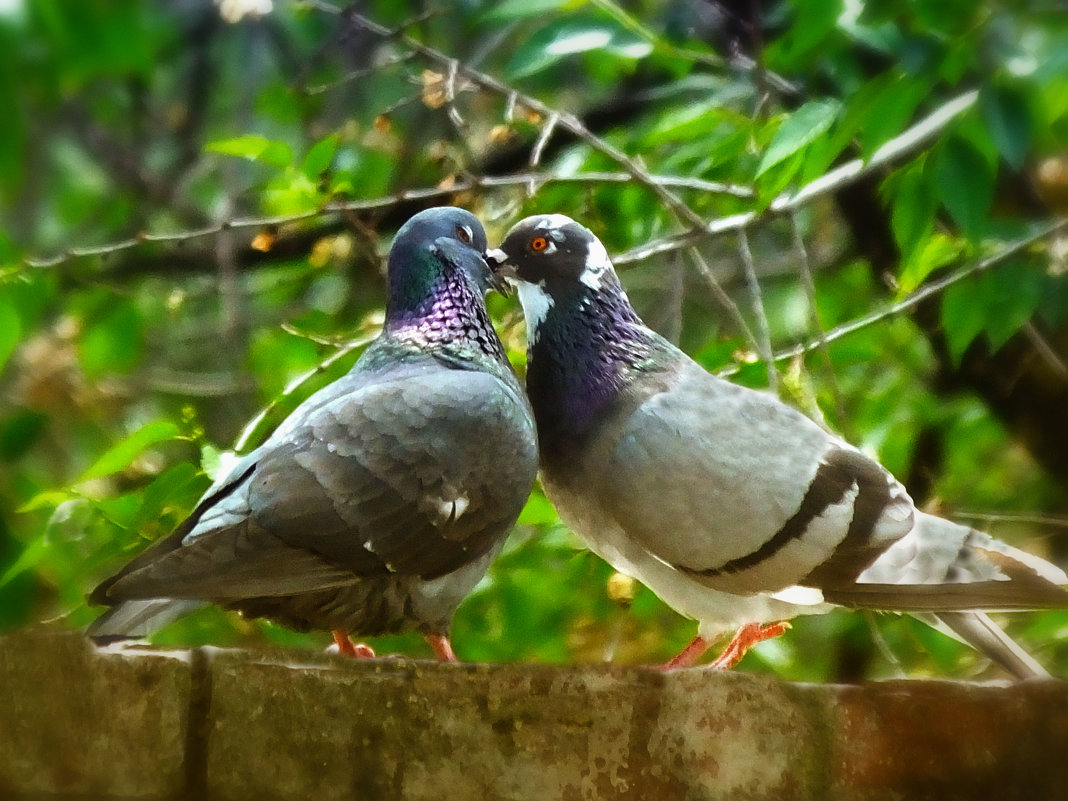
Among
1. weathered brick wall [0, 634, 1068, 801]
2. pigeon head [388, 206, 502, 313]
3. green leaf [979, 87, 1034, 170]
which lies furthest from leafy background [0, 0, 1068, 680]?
weathered brick wall [0, 634, 1068, 801]

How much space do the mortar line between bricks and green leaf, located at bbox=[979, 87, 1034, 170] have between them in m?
1.02

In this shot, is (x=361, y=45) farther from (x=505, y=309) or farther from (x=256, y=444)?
(x=256, y=444)

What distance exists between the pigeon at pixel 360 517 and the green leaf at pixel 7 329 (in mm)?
369

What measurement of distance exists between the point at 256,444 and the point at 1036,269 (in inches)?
49.9

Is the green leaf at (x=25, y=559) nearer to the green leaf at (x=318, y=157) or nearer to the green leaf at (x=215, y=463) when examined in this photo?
the green leaf at (x=215, y=463)

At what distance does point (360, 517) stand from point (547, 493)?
40 centimetres

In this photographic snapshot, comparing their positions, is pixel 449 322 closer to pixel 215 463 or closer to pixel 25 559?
pixel 215 463

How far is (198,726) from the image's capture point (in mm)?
1164

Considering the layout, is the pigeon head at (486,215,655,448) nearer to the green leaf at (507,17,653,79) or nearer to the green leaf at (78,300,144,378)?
the green leaf at (507,17,653,79)

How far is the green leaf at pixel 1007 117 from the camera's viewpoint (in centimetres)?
112

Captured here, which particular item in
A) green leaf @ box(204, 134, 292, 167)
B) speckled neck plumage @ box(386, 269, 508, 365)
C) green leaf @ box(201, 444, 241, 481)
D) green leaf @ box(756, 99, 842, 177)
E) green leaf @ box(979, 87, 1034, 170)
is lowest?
green leaf @ box(201, 444, 241, 481)

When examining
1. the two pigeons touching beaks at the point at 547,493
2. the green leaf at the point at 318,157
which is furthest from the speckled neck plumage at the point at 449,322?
the green leaf at the point at 318,157

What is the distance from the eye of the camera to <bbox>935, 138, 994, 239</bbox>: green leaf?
124cm

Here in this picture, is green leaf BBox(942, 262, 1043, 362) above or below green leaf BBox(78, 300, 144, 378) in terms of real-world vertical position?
above
